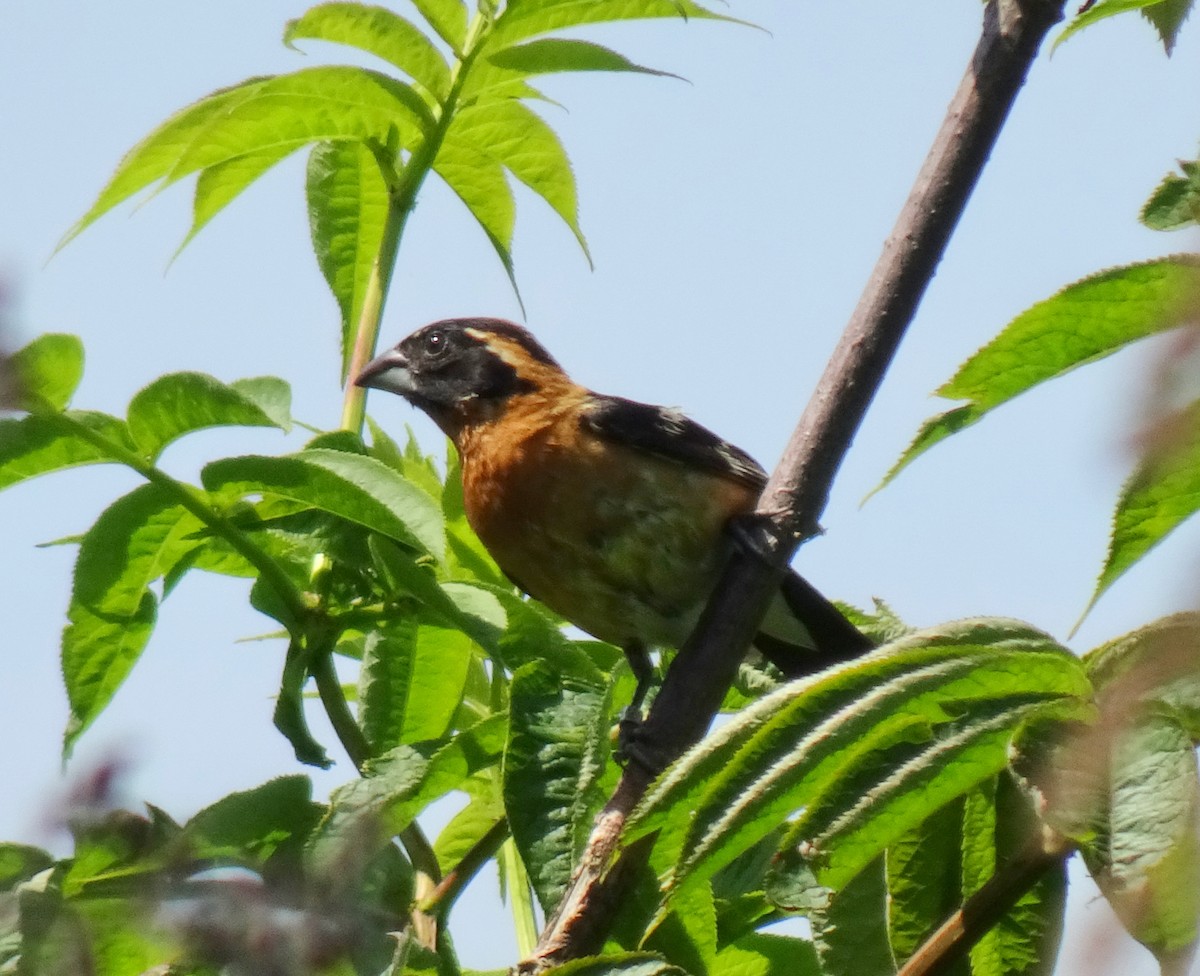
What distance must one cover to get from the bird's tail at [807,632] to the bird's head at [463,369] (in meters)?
1.28

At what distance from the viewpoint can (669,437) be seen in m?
5.13

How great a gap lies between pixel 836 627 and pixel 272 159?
2.82 metres

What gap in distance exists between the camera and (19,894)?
2014 millimetres

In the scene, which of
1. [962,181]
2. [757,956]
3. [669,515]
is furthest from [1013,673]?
[669,515]

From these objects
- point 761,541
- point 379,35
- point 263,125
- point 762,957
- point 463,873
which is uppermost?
point 379,35

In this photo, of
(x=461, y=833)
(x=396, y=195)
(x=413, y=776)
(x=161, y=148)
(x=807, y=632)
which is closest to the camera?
(x=413, y=776)

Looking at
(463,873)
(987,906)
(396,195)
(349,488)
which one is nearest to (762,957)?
(463,873)

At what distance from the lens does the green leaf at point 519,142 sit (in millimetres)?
3543

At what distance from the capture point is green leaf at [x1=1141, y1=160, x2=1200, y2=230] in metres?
1.81

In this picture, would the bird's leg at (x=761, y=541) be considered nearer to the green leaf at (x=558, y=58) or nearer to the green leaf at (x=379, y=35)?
the green leaf at (x=558, y=58)

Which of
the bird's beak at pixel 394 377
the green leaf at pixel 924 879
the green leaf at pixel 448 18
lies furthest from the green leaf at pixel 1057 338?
the bird's beak at pixel 394 377

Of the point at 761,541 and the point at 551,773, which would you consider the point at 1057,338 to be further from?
the point at 551,773

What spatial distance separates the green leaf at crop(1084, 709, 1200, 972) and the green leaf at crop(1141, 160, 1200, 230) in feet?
2.03

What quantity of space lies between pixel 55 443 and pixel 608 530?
2.29 meters
